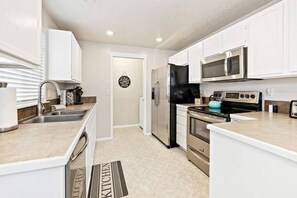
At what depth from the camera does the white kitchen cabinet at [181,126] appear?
9.12 feet

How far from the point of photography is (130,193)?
1747 millimetres

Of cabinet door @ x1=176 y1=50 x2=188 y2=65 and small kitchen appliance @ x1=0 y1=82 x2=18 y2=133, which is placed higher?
cabinet door @ x1=176 y1=50 x2=188 y2=65

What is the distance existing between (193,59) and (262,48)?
1351 mm

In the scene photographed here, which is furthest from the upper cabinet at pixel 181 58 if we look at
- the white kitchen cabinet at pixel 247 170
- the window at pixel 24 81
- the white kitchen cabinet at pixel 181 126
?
the window at pixel 24 81

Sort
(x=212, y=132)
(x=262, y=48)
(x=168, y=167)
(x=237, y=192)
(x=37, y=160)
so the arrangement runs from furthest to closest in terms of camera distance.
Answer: (x=168, y=167) → (x=262, y=48) → (x=212, y=132) → (x=237, y=192) → (x=37, y=160)

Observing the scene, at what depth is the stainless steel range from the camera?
205 cm

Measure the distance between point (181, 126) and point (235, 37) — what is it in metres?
1.70

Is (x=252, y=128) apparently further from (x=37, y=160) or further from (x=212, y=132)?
(x=37, y=160)

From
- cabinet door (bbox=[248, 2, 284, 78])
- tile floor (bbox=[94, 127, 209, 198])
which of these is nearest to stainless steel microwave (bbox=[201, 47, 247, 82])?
cabinet door (bbox=[248, 2, 284, 78])

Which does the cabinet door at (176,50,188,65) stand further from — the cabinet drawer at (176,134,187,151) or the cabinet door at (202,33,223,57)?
the cabinet drawer at (176,134,187,151)

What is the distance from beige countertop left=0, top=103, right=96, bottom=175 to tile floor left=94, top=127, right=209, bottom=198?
1.20 m

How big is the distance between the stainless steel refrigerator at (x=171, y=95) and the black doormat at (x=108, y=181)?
1.23 meters

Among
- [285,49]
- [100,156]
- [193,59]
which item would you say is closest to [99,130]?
[100,156]

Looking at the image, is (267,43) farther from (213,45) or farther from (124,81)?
(124,81)
